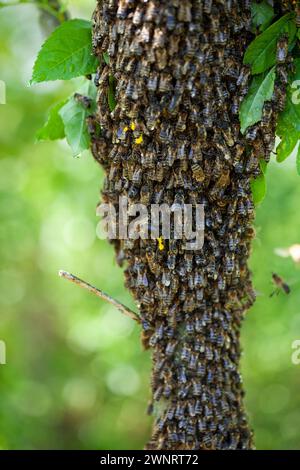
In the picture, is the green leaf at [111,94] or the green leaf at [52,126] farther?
A: the green leaf at [52,126]

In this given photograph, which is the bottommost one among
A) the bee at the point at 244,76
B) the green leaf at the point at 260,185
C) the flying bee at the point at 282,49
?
the green leaf at the point at 260,185

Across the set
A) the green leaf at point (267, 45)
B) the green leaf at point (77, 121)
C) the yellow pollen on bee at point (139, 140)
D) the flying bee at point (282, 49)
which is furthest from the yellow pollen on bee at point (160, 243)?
the flying bee at point (282, 49)

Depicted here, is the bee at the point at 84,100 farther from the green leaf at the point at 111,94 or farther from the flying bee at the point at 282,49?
the flying bee at the point at 282,49

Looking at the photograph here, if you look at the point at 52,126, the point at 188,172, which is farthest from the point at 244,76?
the point at 52,126

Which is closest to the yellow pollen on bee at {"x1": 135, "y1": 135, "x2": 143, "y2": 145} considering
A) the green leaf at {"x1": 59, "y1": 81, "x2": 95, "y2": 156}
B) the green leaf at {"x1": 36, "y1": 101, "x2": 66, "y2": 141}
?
the green leaf at {"x1": 59, "y1": 81, "x2": 95, "y2": 156}

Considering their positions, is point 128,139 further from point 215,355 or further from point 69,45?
point 215,355

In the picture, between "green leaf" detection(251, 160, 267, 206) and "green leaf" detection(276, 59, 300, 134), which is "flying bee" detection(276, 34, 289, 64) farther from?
"green leaf" detection(251, 160, 267, 206)
